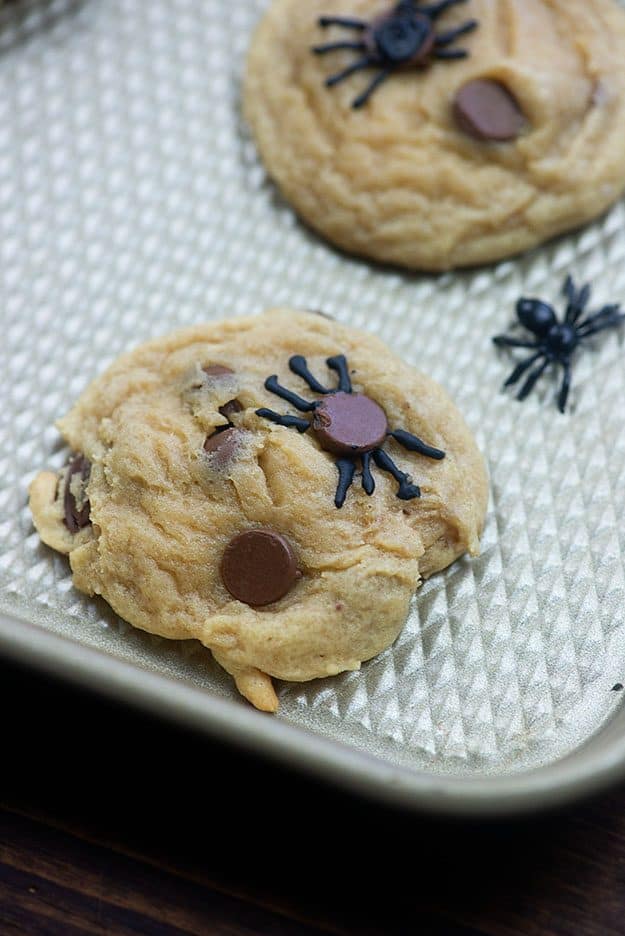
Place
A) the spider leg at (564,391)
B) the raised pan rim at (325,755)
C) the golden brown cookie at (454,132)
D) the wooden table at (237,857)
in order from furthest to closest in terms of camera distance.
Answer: the golden brown cookie at (454,132), the spider leg at (564,391), the wooden table at (237,857), the raised pan rim at (325,755)

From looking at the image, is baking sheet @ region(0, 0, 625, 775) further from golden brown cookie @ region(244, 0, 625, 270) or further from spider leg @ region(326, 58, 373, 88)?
spider leg @ region(326, 58, 373, 88)

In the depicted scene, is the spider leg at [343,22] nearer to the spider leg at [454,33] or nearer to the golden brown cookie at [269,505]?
the spider leg at [454,33]

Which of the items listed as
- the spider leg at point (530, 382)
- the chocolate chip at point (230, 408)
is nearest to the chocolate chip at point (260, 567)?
the chocolate chip at point (230, 408)

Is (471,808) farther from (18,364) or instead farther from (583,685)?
(18,364)

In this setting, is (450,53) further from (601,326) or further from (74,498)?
(74,498)

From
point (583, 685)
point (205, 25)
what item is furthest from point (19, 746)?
point (205, 25)
